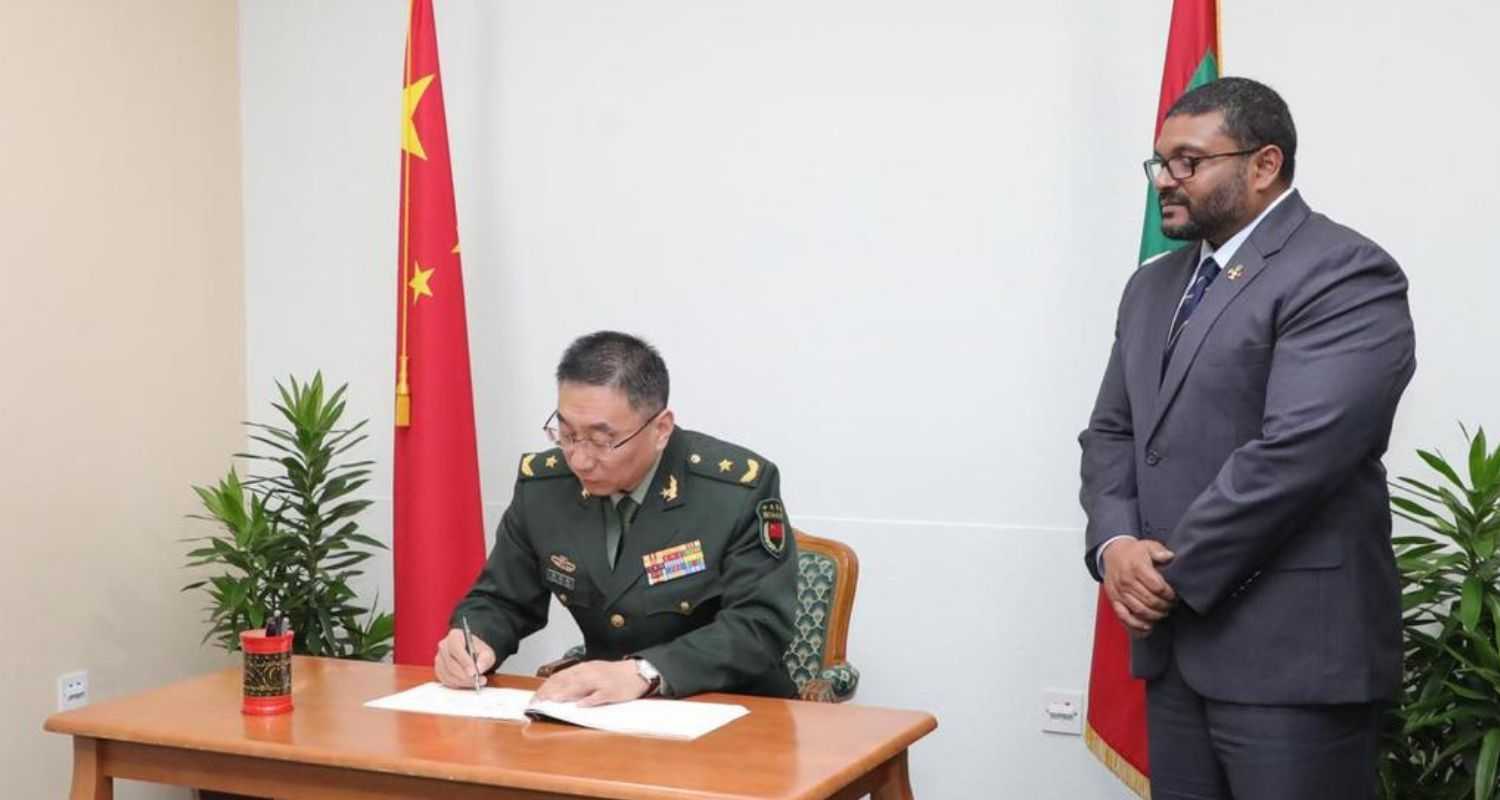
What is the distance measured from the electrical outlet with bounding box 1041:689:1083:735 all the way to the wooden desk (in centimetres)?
152

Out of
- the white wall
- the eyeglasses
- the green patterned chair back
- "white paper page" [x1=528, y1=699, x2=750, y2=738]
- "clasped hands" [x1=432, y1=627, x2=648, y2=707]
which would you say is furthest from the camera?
the white wall

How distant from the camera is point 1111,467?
8.84 feet

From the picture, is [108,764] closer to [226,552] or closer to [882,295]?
[226,552]

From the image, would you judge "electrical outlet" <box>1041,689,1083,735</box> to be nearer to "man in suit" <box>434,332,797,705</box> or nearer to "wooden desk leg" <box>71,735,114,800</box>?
"man in suit" <box>434,332,797,705</box>

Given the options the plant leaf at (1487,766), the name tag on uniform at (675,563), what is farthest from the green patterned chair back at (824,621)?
the plant leaf at (1487,766)

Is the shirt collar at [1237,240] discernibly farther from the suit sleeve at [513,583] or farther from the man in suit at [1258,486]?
the suit sleeve at [513,583]

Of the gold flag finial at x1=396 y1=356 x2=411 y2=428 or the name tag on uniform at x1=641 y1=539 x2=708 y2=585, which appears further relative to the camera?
the gold flag finial at x1=396 y1=356 x2=411 y2=428

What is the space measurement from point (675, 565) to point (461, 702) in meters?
0.46

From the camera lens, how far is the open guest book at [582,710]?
7.59ft

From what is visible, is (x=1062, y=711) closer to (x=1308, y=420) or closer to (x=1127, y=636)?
(x=1127, y=636)

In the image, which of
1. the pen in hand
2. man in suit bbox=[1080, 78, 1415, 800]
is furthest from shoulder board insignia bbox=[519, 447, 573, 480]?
man in suit bbox=[1080, 78, 1415, 800]

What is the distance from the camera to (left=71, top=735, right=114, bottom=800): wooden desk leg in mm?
2469

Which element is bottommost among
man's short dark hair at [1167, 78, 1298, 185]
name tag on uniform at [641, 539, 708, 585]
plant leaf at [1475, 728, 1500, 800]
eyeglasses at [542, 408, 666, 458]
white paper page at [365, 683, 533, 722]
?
plant leaf at [1475, 728, 1500, 800]

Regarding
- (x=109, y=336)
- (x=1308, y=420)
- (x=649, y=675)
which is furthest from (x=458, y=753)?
(x=109, y=336)
